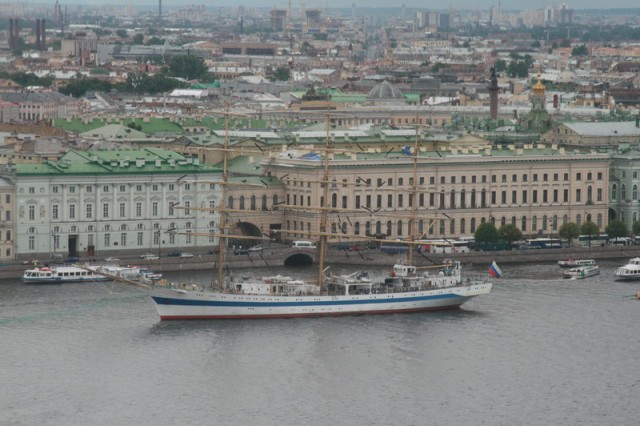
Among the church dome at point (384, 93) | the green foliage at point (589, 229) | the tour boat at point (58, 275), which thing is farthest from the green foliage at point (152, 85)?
the tour boat at point (58, 275)

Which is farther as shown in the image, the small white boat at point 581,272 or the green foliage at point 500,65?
the green foliage at point 500,65

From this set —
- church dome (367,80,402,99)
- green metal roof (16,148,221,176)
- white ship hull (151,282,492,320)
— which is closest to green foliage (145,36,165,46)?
church dome (367,80,402,99)

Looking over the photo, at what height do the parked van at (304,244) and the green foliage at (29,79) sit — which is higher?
the parked van at (304,244)

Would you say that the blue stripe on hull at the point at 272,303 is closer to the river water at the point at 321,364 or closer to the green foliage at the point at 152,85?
the river water at the point at 321,364

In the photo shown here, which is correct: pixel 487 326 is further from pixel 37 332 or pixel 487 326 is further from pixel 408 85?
pixel 408 85

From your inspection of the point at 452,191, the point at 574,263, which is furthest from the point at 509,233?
the point at 574,263

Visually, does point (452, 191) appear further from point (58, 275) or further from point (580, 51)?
Result: point (580, 51)
